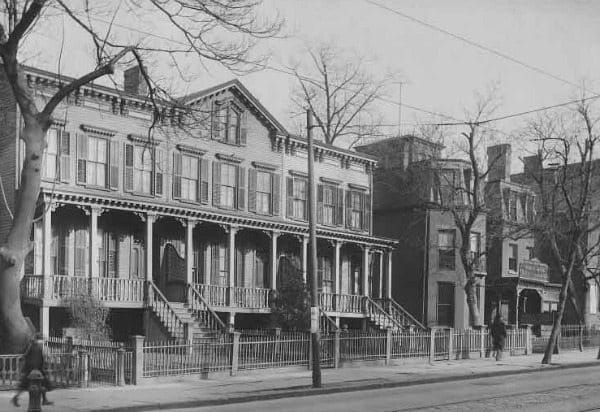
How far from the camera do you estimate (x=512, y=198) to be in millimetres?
49531

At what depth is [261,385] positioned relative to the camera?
20875 mm

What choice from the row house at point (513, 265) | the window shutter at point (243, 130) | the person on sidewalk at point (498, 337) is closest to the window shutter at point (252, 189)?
the window shutter at point (243, 130)

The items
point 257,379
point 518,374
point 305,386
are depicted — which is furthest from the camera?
point 518,374

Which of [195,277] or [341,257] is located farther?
[341,257]

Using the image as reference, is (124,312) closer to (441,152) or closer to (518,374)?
(518,374)

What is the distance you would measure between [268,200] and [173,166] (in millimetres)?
5612

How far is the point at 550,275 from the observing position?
56.7m

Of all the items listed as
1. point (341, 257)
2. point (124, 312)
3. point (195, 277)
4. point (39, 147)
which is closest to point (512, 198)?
point (341, 257)

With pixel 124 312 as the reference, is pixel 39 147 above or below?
above

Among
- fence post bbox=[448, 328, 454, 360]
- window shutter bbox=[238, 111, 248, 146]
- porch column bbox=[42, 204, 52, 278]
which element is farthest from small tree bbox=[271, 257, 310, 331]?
porch column bbox=[42, 204, 52, 278]

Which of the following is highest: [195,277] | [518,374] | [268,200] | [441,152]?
[441,152]

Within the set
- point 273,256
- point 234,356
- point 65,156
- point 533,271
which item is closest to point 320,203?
point 273,256

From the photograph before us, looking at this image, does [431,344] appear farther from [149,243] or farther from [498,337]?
[149,243]

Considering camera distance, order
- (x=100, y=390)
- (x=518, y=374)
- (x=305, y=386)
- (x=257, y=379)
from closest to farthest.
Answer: (x=100, y=390) → (x=305, y=386) → (x=257, y=379) → (x=518, y=374)
